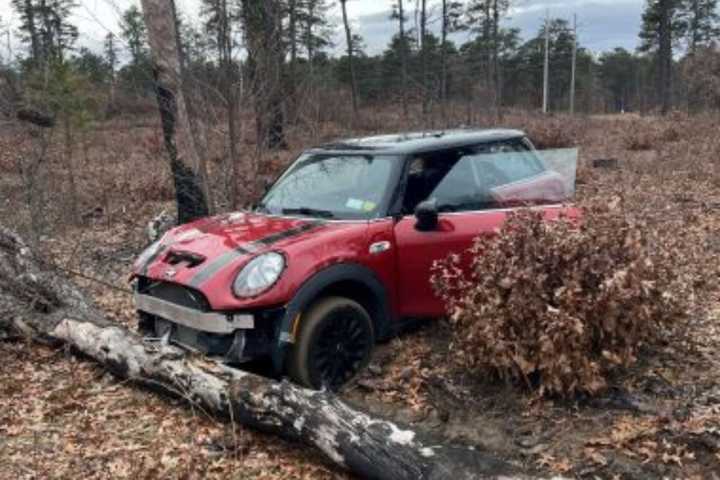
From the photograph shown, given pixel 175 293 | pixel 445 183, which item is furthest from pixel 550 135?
pixel 175 293

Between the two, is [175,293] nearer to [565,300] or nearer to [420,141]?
[420,141]

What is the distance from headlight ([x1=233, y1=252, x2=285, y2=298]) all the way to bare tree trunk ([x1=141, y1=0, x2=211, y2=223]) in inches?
196

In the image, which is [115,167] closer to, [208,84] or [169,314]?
[208,84]

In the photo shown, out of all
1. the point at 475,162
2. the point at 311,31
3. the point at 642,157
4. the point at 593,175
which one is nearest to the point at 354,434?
the point at 475,162

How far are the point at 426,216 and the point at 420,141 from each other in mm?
904

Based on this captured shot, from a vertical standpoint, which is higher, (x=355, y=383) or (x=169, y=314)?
(x=169, y=314)

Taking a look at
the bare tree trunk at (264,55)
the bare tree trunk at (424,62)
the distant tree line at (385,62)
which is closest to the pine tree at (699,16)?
the distant tree line at (385,62)

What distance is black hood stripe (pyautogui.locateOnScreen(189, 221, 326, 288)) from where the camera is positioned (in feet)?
15.9

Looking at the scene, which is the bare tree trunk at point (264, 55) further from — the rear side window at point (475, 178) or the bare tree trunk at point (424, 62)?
the bare tree trunk at point (424, 62)

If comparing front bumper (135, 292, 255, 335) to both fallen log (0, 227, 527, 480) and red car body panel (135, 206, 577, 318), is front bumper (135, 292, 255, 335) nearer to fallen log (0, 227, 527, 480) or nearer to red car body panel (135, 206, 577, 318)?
red car body panel (135, 206, 577, 318)

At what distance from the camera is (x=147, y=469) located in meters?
4.25

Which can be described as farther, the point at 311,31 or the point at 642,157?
the point at 311,31

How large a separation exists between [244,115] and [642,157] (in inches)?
468

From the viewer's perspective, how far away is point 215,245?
5203 millimetres
